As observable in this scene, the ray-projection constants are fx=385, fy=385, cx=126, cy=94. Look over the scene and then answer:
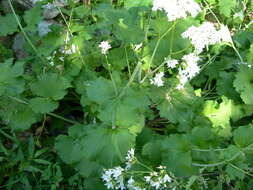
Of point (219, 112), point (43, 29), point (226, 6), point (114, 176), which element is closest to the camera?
point (114, 176)

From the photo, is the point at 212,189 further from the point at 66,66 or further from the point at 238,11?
the point at 238,11

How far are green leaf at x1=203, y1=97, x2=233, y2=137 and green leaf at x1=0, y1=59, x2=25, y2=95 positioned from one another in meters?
1.28

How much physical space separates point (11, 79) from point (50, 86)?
26 cm

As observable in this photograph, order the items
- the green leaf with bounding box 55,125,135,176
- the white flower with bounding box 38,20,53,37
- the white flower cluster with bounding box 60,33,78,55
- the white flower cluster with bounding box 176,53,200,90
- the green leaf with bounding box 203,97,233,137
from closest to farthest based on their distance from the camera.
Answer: the green leaf with bounding box 55,125,135,176, the white flower cluster with bounding box 176,53,200,90, the green leaf with bounding box 203,97,233,137, the white flower cluster with bounding box 60,33,78,55, the white flower with bounding box 38,20,53,37

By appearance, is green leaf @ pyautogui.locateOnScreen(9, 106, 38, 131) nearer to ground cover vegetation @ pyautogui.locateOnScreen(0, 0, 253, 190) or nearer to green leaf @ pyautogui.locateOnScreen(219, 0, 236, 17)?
ground cover vegetation @ pyautogui.locateOnScreen(0, 0, 253, 190)

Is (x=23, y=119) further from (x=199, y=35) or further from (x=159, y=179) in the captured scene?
(x=199, y=35)

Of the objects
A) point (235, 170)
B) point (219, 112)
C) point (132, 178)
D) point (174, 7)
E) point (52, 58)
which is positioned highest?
point (174, 7)

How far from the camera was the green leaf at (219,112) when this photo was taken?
2676mm

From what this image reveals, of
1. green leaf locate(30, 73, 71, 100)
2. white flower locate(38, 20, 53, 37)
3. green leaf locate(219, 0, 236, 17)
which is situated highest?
green leaf locate(219, 0, 236, 17)

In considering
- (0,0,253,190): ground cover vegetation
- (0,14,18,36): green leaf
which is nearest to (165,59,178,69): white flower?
A: (0,0,253,190): ground cover vegetation

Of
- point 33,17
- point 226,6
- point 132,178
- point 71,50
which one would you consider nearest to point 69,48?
point 71,50

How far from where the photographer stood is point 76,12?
3.05 metres

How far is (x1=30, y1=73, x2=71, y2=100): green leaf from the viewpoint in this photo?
2.56 metres

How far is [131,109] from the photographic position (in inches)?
91.3
